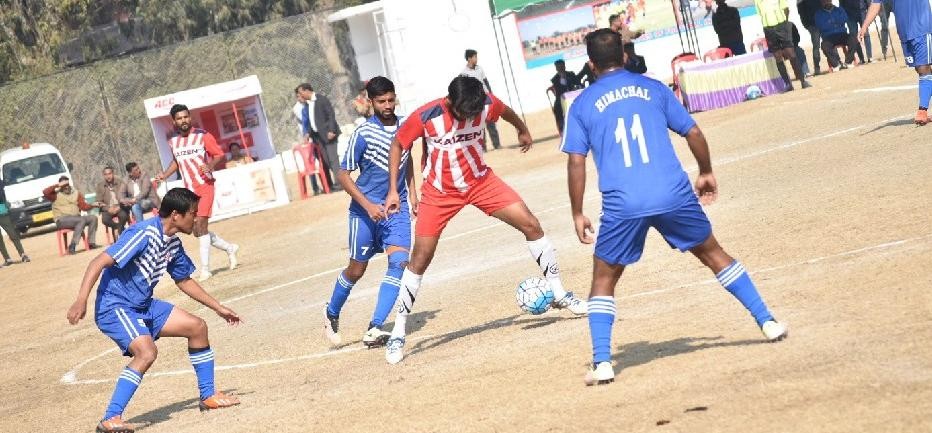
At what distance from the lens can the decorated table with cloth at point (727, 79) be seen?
27.4 m

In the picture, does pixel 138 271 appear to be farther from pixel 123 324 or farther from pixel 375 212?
pixel 375 212

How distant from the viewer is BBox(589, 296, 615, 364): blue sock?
781cm

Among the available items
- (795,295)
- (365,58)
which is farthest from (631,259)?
(365,58)

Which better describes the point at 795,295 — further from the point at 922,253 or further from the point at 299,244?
the point at 299,244

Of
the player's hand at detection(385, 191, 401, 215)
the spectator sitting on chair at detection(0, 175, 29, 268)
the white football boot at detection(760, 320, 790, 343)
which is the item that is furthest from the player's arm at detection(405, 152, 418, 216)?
the spectator sitting on chair at detection(0, 175, 29, 268)

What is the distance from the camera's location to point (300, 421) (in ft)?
28.6

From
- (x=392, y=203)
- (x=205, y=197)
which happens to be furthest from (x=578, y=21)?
(x=392, y=203)

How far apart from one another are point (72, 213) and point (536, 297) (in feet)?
72.9

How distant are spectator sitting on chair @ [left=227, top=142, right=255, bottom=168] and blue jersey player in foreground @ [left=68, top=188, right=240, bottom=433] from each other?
2224 cm

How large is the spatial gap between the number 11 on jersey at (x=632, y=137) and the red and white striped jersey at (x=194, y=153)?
10443mm

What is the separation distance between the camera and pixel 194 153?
17.7 metres

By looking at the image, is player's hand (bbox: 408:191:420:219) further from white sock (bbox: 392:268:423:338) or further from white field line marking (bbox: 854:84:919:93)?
white field line marking (bbox: 854:84:919:93)

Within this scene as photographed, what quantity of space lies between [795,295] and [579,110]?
249 cm

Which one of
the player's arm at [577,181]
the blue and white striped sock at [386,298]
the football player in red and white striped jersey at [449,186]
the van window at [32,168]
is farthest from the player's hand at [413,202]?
the van window at [32,168]
